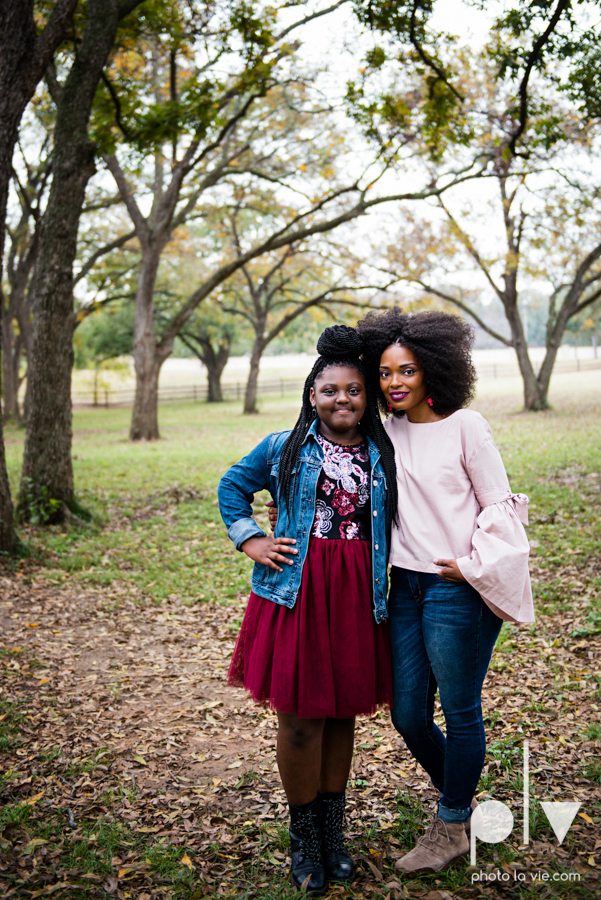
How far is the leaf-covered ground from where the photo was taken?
2713 mm

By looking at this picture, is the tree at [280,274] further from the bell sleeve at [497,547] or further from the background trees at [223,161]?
the bell sleeve at [497,547]

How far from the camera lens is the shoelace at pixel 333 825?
271 cm

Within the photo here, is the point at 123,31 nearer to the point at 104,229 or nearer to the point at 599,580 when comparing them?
the point at 599,580

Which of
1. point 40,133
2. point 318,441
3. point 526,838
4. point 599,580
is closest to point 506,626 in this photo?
point 599,580

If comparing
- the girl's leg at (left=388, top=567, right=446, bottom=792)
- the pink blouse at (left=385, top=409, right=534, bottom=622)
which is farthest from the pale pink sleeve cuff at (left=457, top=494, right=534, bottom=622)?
the girl's leg at (left=388, top=567, right=446, bottom=792)

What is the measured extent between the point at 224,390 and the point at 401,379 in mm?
40676

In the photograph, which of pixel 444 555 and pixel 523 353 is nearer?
pixel 444 555

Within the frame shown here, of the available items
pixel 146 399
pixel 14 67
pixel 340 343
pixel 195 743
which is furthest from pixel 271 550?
pixel 146 399

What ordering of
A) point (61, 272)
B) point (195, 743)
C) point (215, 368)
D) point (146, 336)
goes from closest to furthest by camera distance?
point (195, 743), point (61, 272), point (146, 336), point (215, 368)

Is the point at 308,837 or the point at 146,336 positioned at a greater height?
the point at 146,336

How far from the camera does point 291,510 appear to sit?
8.52ft

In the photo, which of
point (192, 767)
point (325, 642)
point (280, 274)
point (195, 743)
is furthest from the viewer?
point (280, 274)

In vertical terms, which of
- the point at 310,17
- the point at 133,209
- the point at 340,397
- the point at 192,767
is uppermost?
the point at 310,17

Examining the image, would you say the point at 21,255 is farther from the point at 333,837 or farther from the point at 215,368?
the point at 333,837
